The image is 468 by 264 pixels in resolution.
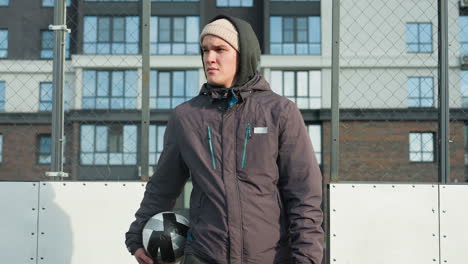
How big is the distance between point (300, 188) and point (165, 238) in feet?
2.68

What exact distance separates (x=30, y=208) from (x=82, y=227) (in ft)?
1.42

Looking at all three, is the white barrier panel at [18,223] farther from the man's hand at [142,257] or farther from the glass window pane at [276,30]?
the glass window pane at [276,30]

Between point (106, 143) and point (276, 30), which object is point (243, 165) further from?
point (276, 30)

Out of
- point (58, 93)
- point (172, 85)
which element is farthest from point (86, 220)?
point (172, 85)

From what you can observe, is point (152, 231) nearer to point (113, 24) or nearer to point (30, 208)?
point (30, 208)

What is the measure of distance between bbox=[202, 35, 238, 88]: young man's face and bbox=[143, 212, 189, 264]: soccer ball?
768 millimetres

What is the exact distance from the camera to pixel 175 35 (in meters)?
34.7

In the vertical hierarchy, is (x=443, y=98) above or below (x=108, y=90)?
below

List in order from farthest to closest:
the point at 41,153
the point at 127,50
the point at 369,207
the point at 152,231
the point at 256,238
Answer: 1. the point at 127,50
2. the point at 41,153
3. the point at 369,207
4. the point at 152,231
5. the point at 256,238

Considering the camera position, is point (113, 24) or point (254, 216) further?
point (113, 24)

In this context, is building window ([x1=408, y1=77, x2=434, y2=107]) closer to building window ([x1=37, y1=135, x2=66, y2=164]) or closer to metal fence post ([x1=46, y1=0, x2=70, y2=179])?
building window ([x1=37, y1=135, x2=66, y2=164])

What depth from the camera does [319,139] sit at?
32875 mm

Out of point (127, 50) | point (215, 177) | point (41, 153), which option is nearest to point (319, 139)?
point (127, 50)

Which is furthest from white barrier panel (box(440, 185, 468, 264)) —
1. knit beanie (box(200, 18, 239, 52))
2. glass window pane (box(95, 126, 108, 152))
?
glass window pane (box(95, 126, 108, 152))
